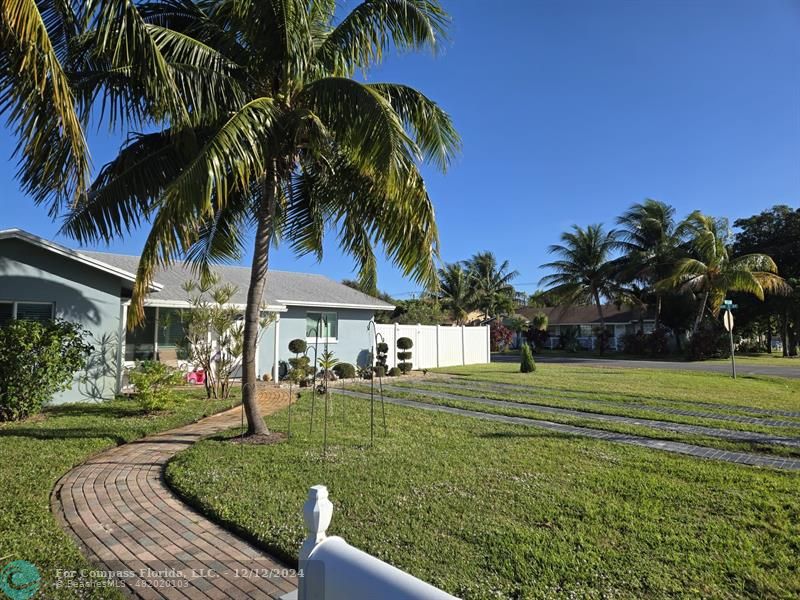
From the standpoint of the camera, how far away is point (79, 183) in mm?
4734

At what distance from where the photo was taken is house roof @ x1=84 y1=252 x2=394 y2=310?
15.3 meters

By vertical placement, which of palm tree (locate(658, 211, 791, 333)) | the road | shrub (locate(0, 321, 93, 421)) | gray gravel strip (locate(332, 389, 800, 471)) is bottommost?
the road

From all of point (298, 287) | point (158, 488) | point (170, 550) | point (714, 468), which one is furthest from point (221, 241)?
point (298, 287)

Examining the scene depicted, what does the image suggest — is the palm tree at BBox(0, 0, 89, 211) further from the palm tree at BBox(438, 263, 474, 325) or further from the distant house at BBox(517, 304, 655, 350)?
the distant house at BBox(517, 304, 655, 350)

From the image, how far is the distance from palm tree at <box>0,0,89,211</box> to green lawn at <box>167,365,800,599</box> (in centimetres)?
364

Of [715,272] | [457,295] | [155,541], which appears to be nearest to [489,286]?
[457,295]

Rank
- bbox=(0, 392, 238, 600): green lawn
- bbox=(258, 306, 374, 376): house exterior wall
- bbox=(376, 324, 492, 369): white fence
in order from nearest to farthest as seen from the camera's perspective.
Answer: bbox=(0, 392, 238, 600): green lawn < bbox=(258, 306, 374, 376): house exterior wall < bbox=(376, 324, 492, 369): white fence

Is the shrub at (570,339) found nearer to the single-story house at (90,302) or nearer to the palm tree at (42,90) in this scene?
the single-story house at (90,302)

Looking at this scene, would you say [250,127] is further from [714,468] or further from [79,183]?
[714,468]

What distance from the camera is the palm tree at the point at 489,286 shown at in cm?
3959

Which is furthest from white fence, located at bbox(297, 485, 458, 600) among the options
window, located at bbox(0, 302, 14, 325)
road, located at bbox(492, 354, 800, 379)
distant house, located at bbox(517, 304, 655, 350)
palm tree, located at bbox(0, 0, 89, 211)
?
distant house, located at bbox(517, 304, 655, 350)

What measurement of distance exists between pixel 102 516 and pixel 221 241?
566cm

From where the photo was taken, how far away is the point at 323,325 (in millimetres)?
18844

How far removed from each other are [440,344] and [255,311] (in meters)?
16.7
